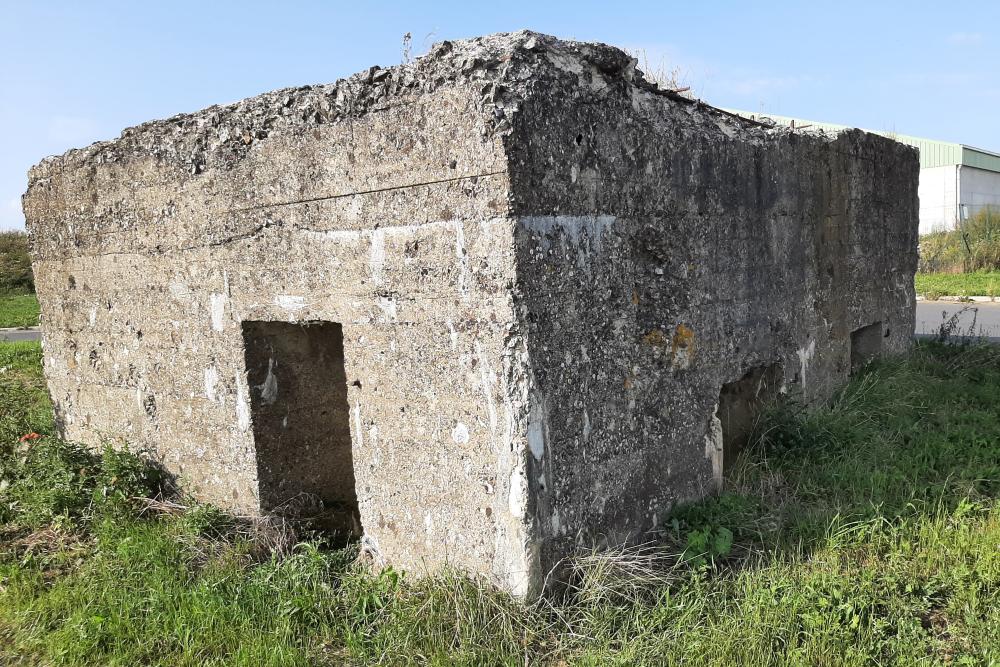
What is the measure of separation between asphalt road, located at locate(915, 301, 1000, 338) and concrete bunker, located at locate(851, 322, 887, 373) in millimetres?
3467

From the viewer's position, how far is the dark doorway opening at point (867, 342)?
641cm

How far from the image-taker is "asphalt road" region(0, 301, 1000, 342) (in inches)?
406

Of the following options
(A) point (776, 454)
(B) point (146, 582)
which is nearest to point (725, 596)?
(A) point (776, 454)

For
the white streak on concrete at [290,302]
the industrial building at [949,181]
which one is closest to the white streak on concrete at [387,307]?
the white streak on concrete at [290,302]

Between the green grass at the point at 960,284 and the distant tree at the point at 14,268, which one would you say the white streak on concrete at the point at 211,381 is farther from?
the distant tree at the point at 14,268

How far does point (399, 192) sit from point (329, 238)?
0.45m

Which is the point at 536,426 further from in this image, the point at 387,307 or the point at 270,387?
the point at 270,387

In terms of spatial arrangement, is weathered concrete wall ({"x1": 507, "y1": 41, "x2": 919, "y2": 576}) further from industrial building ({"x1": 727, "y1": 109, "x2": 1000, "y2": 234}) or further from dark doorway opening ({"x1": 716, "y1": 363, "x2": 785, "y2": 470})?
industrial building ({"x1": 727, "y1": 109, "x2": 1000, "y2": 234})

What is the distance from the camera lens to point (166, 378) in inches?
164

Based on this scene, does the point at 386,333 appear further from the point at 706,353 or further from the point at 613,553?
the point at 706,353

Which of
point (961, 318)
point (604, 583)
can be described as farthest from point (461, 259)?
point (961, 318)

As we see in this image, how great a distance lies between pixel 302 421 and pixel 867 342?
4.91 m

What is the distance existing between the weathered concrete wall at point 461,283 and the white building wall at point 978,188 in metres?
24.4

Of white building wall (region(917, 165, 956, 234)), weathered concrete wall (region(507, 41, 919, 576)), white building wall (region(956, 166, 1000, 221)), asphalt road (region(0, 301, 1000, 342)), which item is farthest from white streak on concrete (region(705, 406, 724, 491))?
white building wall (region(956, 166, 1000, 221))
